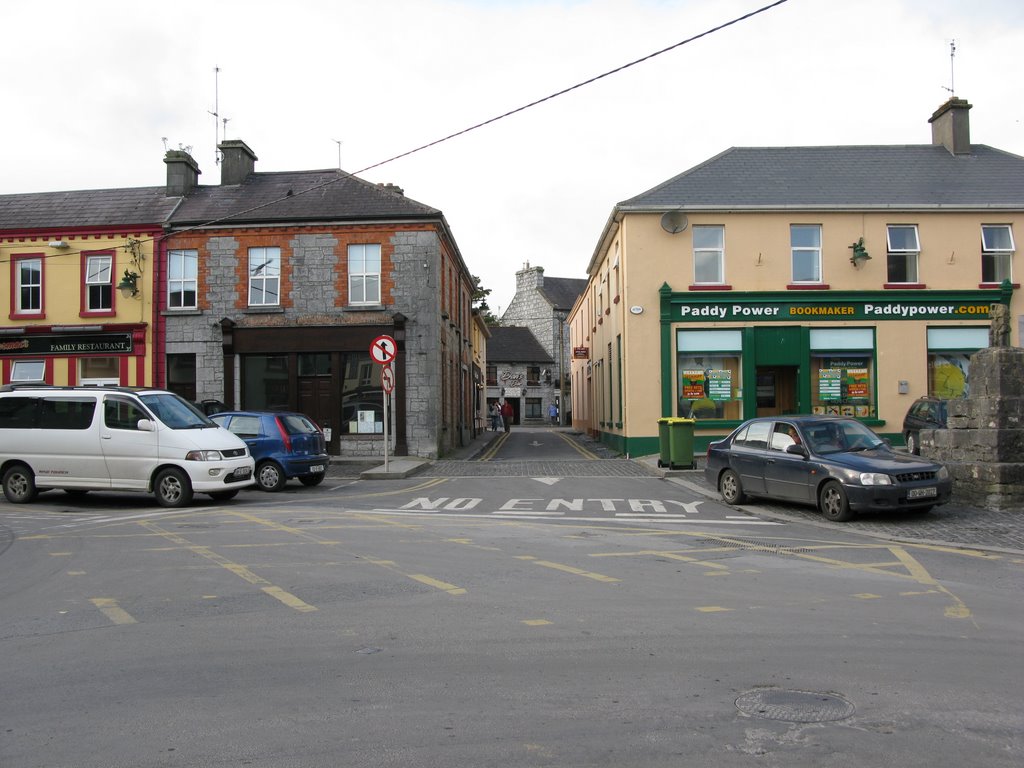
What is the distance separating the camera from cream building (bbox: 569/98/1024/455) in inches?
960

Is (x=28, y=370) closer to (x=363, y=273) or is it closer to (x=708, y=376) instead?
(x=363, y=273)

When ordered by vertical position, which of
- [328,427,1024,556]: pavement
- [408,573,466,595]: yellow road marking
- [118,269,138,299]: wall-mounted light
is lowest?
[328,427,1024,556]: pavement

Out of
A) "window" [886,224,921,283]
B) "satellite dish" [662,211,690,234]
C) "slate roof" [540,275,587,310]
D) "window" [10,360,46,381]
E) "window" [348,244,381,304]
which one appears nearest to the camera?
"satellite dish" [662,211,690,234]

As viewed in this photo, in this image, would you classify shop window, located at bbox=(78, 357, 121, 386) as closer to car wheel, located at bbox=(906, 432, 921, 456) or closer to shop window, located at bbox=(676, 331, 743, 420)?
shop window, located at bbox=(676, 331, 743, 420)

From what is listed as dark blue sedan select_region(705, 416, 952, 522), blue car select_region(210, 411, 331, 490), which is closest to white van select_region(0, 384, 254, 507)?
blue car select_region(210, 411, 331, 490)

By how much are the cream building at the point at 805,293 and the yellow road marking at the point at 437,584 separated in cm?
1670

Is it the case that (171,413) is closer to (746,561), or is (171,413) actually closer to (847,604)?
(746,561)

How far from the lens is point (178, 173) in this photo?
90.9 feet

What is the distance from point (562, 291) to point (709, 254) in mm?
49813

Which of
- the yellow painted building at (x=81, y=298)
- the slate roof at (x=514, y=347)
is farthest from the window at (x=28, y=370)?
the slate roof at (x=514, y=347)

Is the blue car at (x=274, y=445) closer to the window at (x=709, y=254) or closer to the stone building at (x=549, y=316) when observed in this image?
the window at (x=709, y=254)

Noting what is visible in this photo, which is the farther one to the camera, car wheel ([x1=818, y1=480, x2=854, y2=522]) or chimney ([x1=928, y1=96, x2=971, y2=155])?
chimney ([x1=928, y1=96, x2=971, y2=155])

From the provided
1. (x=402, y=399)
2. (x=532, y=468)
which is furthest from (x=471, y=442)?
(x=532, y=468)

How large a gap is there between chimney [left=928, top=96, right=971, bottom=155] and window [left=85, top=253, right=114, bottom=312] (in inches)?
1051
